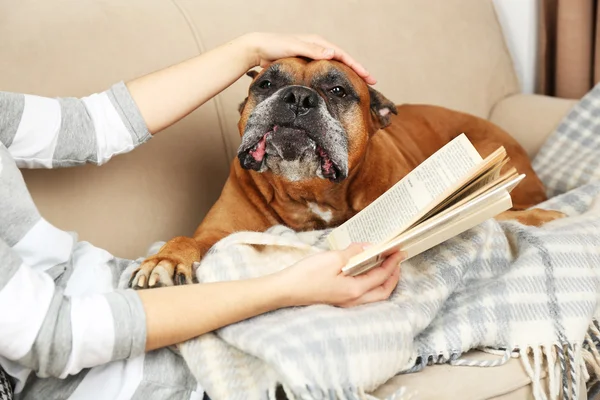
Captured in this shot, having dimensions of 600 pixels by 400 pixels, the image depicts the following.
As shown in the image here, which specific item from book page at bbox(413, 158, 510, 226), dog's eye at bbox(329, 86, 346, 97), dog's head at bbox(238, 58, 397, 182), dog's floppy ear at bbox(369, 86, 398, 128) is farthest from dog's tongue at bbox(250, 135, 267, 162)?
book page at bbox(413, 158, 510, 226)

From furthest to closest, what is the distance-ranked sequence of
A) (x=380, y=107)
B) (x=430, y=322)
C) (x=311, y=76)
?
(x=380, y=107) → (x=311, y=76) → (x=430, y=322)

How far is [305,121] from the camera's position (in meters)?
1.36

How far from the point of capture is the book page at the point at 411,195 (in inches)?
47.6

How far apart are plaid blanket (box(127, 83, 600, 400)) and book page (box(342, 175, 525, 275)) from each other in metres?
0.08

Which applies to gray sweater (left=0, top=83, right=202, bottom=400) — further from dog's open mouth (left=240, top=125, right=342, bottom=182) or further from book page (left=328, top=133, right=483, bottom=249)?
book page (left=328, top=133, right=483, bottom=249)

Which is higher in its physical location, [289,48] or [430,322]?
[289,48]

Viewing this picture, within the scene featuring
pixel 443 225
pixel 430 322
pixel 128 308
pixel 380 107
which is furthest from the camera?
pixel 380 107

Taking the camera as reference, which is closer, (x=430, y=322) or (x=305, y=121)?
(x=430, y=322)

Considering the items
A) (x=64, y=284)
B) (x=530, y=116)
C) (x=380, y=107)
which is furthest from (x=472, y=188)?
(x=530, y=116)

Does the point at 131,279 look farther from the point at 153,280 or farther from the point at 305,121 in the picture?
the point at 305,121

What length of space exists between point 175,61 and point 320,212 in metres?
0.51

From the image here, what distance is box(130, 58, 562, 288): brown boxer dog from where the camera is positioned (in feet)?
4.47

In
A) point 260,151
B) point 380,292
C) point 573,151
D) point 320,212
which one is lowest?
point 573,151

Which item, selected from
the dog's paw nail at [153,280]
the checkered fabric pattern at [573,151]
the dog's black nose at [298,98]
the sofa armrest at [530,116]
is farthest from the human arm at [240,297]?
the sofa armrest at [530,116]
